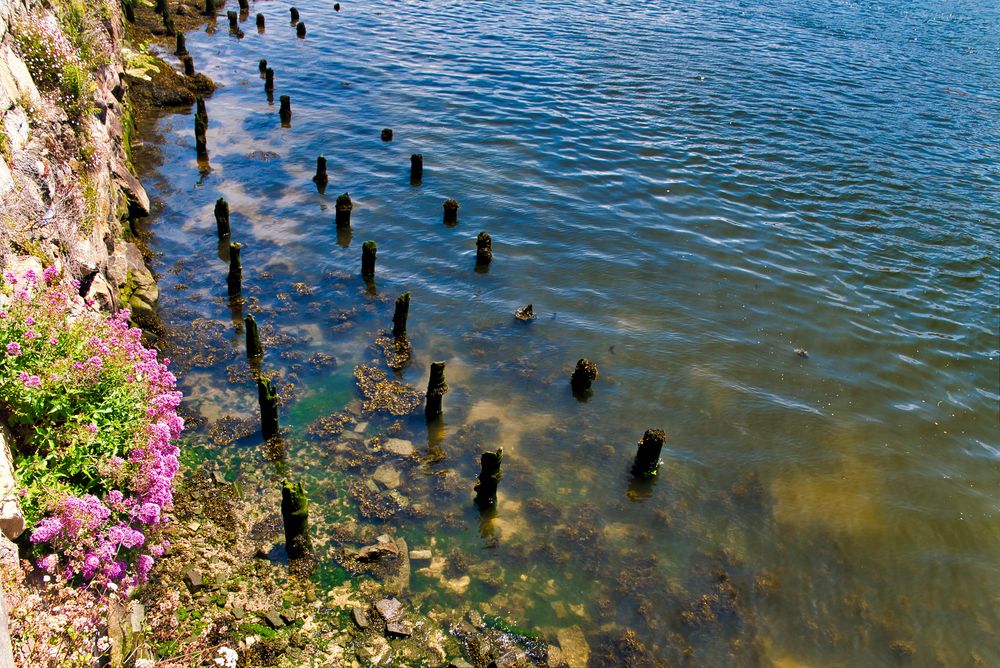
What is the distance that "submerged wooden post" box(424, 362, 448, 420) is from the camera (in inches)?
536

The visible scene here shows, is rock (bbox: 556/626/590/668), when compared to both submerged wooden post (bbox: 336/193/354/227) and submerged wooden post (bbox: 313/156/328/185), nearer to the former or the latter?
submerged wooden post (bbox: 336/193/354/227)

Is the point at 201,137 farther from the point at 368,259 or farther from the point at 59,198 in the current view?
the point at 59,198

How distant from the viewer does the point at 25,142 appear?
36.4 feet

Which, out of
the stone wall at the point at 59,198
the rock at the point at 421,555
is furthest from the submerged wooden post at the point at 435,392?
the stone wall at the point at 59,198

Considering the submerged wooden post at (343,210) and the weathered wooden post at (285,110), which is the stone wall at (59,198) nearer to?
the submerged wooden post at (343,210)

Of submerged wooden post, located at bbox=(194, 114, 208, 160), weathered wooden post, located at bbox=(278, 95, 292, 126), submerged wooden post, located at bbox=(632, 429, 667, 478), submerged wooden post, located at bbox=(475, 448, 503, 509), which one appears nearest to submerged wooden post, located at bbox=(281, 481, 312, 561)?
submerged wooden post, located at bbox=(475, 448, 503, 509)

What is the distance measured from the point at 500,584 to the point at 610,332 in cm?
813

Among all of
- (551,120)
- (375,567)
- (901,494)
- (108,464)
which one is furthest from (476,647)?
(551,120)

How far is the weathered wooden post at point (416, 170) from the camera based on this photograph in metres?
23.6

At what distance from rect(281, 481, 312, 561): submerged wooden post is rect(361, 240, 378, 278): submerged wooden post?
8.83 m

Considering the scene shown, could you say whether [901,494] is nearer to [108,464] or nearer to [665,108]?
[108,464]

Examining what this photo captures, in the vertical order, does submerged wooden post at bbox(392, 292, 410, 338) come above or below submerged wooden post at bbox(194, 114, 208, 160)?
below

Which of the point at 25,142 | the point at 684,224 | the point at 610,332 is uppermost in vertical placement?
the point at 25,142

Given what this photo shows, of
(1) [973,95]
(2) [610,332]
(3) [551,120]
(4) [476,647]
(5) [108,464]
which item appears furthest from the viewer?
(1) [973,95]
